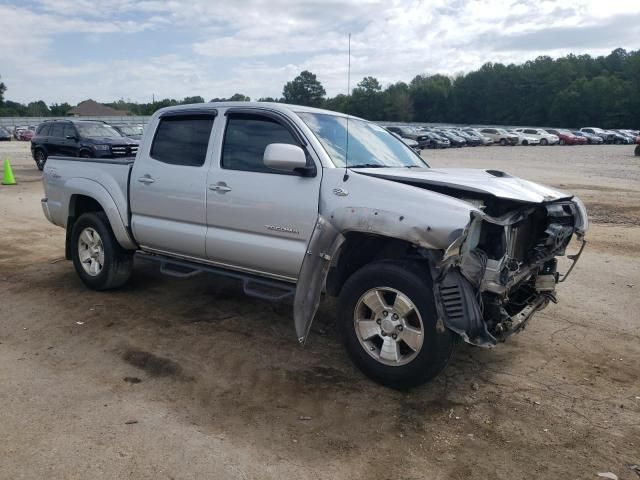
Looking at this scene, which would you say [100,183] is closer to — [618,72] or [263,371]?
[263,371]

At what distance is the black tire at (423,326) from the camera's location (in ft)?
12.2

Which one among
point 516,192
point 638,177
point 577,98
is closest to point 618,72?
point 577,98

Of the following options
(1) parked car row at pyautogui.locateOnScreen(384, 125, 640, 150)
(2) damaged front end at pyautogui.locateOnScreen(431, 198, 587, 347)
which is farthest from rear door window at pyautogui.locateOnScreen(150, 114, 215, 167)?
(1) parked car row at pyautogui.locateOnScreen(384, 125, 640, 150)

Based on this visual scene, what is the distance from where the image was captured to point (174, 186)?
521 cm

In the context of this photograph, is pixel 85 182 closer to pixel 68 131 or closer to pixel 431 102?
pixel 68 131

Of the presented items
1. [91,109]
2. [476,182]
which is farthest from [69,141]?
[91,109]

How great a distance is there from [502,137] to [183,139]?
5095cm

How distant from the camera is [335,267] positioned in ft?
14.2

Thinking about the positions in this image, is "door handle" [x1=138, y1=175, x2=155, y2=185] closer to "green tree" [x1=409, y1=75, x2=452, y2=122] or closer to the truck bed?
the truck bed

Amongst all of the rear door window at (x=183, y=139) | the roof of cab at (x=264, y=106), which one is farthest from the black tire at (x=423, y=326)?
the rear door window at (x=183, y=139)

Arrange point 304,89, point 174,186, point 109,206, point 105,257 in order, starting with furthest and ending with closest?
point 304,89
point 105,257
point 109,206
point 174,186

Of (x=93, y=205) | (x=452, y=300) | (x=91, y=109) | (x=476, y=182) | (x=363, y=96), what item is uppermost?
(x=91, y=109)

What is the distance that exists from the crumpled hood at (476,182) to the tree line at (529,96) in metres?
80.0

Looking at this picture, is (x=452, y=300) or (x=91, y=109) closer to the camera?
(x=452, y=300)
